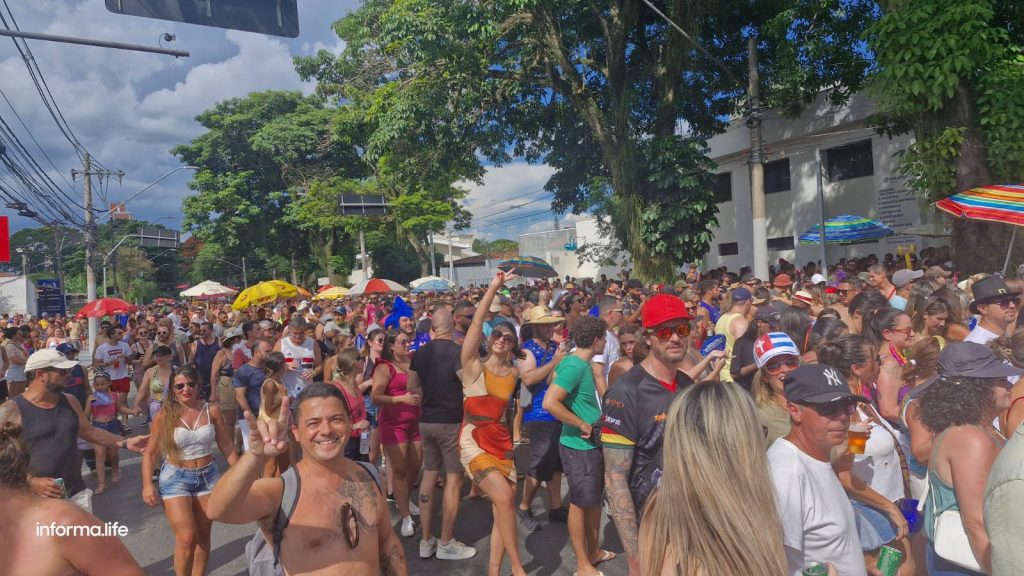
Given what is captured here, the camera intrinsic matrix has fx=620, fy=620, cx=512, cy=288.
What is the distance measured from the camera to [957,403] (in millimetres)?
2557

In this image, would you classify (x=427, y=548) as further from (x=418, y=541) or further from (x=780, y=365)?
(x=780, y=365)

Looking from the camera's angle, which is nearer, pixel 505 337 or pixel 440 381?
pixel 505 337

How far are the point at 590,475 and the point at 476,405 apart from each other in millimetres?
956

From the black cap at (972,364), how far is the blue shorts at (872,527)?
74cm

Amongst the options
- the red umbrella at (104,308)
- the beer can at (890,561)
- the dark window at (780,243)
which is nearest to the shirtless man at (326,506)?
the beer can at (890,561)

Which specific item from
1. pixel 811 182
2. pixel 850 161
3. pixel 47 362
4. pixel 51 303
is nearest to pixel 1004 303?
pixel 47 362

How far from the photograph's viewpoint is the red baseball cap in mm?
3574

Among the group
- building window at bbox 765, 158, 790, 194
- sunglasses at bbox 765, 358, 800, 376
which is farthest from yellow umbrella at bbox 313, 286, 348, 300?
sunglasses at bbox 765, 358, 800, 376

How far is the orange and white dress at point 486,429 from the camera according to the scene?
4332 millimetres

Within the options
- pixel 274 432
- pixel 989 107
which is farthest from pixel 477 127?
pixel 274 432

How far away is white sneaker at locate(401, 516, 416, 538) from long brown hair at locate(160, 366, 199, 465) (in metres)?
1.91

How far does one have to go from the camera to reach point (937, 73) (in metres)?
10.3

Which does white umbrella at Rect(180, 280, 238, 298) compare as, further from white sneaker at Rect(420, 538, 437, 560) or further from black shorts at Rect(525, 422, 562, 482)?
black shorts at Rect(525, 422, 562, 482)

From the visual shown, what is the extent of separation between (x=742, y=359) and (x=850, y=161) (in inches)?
708
